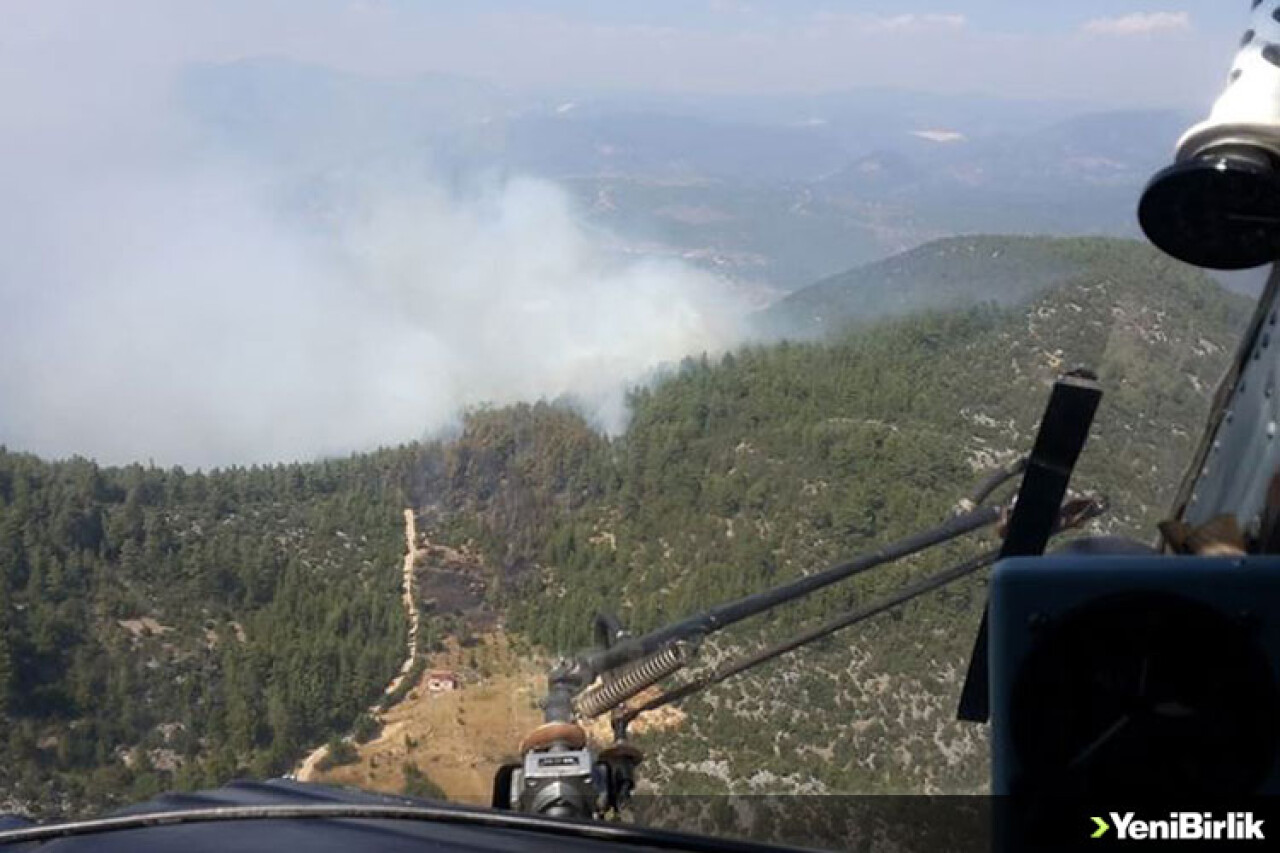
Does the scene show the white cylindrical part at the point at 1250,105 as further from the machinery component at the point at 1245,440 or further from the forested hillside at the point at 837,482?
the forested hillside at the point at 837,482

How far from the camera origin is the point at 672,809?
3.04m

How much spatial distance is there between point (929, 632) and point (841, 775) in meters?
2.04

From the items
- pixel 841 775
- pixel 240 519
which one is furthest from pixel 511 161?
pixel 841 775

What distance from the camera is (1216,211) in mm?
2018

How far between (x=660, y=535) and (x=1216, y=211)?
1677 cm

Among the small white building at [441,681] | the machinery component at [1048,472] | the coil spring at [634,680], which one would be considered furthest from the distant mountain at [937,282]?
the machinery component at [1048,472]

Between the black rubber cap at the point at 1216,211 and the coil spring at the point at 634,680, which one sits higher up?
the black rubber cap at the point at 1216,211

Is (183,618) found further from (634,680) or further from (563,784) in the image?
(563,784)

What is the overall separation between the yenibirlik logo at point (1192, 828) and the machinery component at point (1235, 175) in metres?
0.89

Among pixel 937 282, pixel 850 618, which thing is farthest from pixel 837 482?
pixel 850 618

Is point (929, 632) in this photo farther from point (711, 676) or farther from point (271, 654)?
point (271, 654)

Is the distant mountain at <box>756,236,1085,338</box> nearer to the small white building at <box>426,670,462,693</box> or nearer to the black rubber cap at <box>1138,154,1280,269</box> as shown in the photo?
the small white building at <box>426,670,462,693</box>

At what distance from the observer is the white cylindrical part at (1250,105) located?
1.94m

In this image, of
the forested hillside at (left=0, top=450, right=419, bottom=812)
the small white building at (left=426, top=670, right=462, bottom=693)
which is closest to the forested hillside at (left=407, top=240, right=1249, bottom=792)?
the small white building at (left=426, top=670, right=462, bottom=693)
